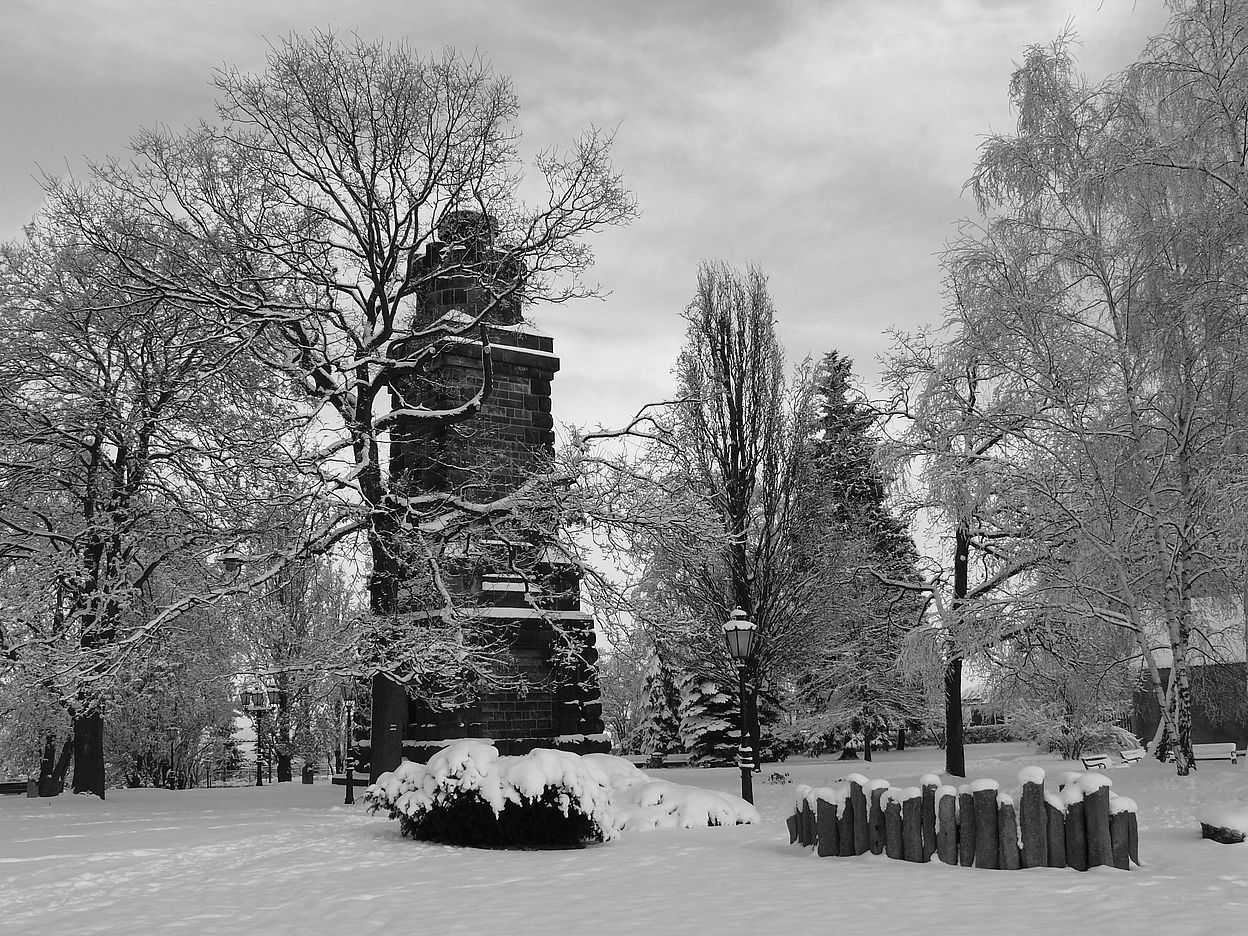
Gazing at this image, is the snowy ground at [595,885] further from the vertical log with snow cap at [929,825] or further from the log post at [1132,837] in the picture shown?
the vertical log with snow cap at [929,825]

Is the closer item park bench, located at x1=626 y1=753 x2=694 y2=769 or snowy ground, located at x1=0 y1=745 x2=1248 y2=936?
snowy ground, located at x1=0 y1=745 x2=1248 y2=936

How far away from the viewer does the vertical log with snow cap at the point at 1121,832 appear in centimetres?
1002

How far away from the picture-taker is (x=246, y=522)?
19078 mm

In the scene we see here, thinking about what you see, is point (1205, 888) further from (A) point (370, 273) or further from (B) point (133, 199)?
(B) point (133, 199)

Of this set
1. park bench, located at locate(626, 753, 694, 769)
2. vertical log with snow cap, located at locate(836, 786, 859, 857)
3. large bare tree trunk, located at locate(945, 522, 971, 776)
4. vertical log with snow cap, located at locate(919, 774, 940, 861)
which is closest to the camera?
vertical log with snow cap, located at locate(919, 774, 940, 861)

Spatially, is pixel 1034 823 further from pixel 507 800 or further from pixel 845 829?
pixel 507 800

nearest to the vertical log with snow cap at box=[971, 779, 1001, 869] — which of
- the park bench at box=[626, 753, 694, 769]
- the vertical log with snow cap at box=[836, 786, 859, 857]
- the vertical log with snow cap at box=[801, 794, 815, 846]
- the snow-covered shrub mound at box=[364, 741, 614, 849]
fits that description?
the vertical log with snow cap at box=[836, 786, 859, 857]

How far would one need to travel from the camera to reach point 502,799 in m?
13.5

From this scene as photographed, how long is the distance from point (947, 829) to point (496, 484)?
13.6m

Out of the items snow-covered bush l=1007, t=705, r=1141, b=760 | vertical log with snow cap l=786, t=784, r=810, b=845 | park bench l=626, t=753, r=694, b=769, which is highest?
vertical log with snow cap l=786, t=784, r=810, b=845

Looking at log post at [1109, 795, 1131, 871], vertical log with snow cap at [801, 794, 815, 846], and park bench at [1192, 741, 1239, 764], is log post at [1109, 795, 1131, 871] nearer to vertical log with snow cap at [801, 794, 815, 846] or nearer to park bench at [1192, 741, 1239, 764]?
vertical log with snow cap at [801, 794, 815, 846]

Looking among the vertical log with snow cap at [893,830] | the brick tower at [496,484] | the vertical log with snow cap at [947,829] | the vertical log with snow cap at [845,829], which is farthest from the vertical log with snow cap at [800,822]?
the brick tower at [496,484]

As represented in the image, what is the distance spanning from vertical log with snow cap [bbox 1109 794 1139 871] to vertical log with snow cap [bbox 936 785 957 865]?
1.47m

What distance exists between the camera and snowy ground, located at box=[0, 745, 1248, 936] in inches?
323
